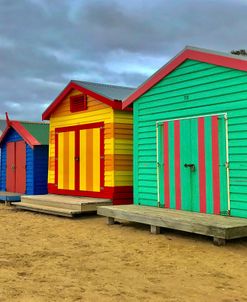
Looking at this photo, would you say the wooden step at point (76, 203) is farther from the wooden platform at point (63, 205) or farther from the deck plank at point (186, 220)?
the deck plank at point (186, 220)

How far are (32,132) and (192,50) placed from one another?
744cm

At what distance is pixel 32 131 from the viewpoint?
1354 centimetres

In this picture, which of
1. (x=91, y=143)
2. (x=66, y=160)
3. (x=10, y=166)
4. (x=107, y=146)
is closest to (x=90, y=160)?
(x=91, y=143)

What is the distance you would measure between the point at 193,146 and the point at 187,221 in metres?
1.72

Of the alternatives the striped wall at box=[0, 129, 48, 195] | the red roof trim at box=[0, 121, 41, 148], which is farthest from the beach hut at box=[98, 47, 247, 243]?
the striped wall at box=[0, 129, 48, 195]

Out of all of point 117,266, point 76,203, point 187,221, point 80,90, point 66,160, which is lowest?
point 117,266

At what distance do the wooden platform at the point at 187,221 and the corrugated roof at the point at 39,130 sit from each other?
5515 mm

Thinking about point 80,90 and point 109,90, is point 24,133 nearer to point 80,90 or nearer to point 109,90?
point 80,90

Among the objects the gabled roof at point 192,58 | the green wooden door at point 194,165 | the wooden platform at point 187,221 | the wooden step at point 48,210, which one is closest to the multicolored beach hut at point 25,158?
the wooden step at point 48,210

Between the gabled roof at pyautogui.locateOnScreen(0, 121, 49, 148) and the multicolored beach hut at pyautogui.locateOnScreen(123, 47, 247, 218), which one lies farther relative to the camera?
the gabled roof at pyautogui.locateOnScreen(0, 121, 49, 148)

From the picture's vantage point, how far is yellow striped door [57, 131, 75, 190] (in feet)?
36.8

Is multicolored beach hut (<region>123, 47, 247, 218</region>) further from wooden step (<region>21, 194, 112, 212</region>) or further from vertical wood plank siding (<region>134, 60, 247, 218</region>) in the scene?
wooden step (<region>21, 194, 112, 212</region>)

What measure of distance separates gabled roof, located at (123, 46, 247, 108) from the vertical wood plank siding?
0.31 ft

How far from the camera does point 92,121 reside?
10.6 m
